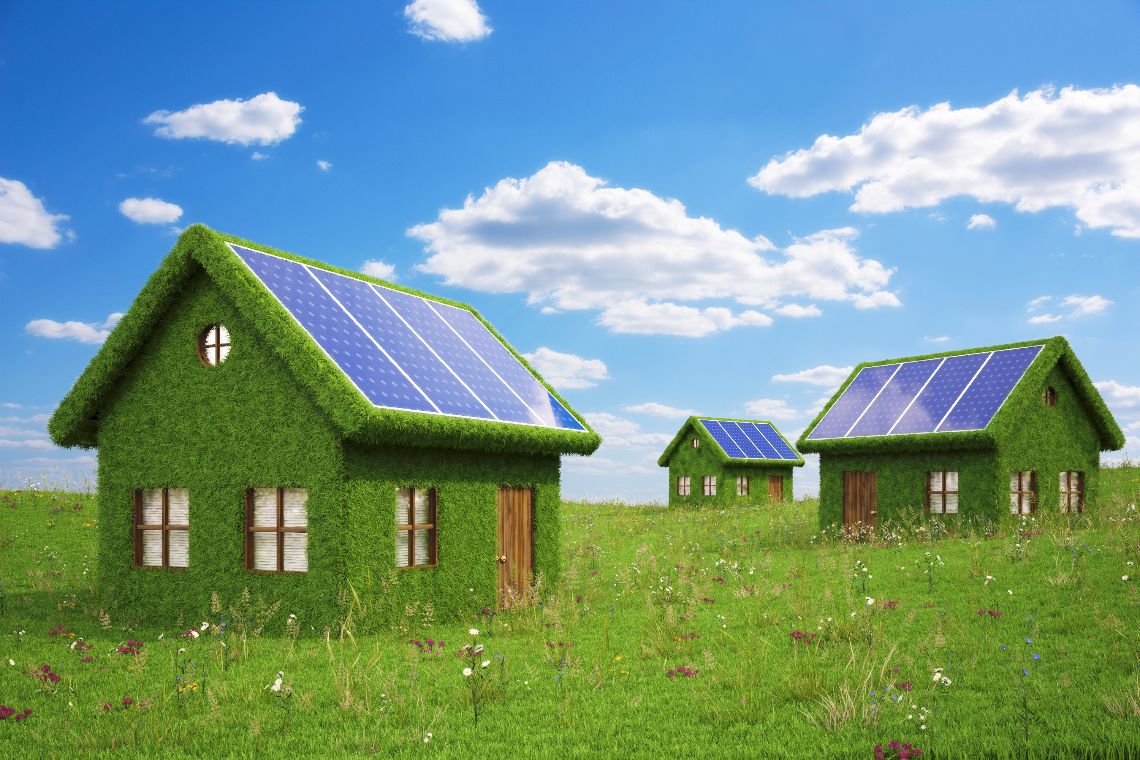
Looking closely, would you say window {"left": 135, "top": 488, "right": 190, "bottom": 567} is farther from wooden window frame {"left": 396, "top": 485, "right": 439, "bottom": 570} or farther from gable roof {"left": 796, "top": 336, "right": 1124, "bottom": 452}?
gable roof {"left": 796, "top": 336, "right": 1124, "bottom": 452}

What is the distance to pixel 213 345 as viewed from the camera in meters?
15.4

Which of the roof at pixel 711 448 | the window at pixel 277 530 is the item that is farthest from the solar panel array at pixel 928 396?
the window at pixel 277 530

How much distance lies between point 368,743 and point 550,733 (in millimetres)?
1685

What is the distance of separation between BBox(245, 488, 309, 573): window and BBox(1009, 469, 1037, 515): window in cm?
→ 2014

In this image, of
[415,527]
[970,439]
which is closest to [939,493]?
[970,439]

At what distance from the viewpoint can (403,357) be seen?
16281 millimetres

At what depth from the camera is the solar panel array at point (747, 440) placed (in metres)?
43.8

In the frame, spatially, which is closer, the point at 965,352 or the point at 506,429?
the point at 506,429

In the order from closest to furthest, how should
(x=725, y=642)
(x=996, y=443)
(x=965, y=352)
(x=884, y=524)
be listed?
(x=725, y=642), (x=996, y=443), (x=884, y=524), (x=965, y=352)

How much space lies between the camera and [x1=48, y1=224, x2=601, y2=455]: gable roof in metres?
13.4

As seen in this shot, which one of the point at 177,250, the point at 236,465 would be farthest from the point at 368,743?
the point at 177,250

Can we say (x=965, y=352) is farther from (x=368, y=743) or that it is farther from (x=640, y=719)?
(x=368, y=743)

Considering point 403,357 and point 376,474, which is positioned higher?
point 403,357

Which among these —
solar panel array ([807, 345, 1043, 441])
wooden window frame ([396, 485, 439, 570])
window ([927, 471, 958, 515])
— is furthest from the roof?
wooden window frame ([396, 485, 439, 570])
